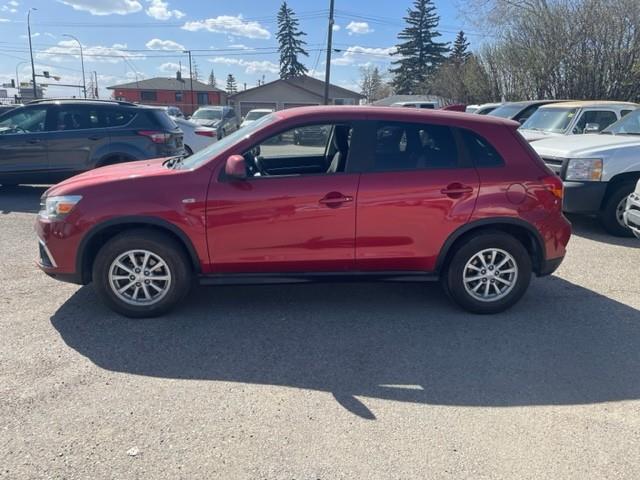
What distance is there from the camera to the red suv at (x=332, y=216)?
387 centimetres

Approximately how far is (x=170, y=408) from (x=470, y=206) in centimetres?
279

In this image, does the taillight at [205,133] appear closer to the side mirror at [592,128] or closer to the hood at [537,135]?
the hood at [537,135]

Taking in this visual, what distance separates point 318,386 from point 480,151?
2.41 m

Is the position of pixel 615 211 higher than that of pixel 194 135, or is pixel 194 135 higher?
pixel 194 135

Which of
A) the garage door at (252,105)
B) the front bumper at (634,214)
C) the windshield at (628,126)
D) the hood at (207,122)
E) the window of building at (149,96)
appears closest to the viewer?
the front bumper at (634,214)

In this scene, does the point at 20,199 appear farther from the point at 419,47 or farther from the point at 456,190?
the point at 419,47

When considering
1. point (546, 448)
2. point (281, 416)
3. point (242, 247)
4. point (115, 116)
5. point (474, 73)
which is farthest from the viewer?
point (474, 73)

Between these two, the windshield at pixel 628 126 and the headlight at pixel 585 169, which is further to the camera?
the windshield at pixel 628 126

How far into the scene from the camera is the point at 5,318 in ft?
13.2

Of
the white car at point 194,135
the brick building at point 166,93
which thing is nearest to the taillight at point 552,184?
the white car at point 194,135

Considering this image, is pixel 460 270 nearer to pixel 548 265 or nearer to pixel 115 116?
pixel 548 265

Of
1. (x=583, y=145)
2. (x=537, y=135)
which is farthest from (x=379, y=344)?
(x=537, y=135)

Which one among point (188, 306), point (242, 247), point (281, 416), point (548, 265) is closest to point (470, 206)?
point (548, 265)

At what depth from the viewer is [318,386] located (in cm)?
318
